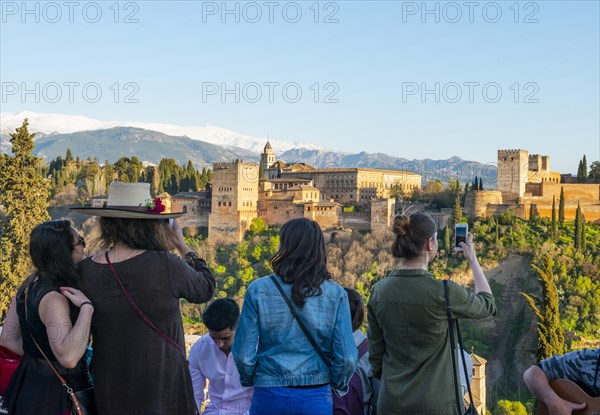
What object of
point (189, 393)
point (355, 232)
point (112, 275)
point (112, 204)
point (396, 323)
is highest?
point (112, 204)

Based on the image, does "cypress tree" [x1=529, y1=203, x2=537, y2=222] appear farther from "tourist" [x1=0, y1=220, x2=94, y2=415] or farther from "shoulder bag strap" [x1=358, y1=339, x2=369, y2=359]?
"tourist" [x1=0, y1=220, x2=94, y2=415]

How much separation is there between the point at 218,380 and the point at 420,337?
1286mm

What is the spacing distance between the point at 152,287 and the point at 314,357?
852 mm

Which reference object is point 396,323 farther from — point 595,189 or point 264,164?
point 264,164

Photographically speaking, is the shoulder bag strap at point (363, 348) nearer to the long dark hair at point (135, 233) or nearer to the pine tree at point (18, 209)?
the long dark hair at point (135, 233)

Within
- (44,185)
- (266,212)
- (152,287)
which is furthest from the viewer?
(266,212)

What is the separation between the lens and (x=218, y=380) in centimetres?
403

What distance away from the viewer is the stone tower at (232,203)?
1576 inches

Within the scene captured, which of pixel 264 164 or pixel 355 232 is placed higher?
pixel 264 164

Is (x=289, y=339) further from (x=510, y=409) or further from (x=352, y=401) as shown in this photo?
(x=510, y=409)

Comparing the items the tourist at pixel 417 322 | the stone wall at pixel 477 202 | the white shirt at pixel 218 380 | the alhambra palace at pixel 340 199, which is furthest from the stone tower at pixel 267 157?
the tourist at pixel 417 322

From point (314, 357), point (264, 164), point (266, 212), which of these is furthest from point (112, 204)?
point (264, 164)

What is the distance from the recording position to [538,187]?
127 feet

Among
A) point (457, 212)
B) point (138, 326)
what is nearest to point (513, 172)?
point (457, 212)
